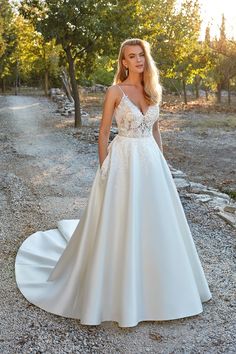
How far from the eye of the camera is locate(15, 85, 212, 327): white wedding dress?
3508mm

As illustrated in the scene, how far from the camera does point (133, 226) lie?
3.50 m

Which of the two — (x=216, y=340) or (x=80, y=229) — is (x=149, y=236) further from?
(x=216, y=340)

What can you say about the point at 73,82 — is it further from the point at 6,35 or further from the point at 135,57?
the point at 6,35

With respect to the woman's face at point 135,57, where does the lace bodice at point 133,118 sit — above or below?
below

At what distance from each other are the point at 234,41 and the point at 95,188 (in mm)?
23434

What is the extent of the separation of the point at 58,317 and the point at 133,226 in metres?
1.08

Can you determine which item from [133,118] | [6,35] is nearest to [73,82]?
[133,118]

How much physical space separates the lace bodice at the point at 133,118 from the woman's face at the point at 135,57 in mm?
243

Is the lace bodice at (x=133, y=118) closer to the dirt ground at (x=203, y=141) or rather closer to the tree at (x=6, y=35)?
the dirt ground at (x=203, y=141)

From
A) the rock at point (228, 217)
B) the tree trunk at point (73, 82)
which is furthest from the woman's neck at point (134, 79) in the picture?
the tree trunk at point (73, 82)

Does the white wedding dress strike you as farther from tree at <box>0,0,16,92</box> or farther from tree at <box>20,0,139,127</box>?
tree at <box>0,0,16,92</box>

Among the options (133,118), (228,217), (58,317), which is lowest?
(58,317)

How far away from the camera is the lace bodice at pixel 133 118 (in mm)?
3555

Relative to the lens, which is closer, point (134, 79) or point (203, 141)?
point (134, 79)
